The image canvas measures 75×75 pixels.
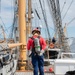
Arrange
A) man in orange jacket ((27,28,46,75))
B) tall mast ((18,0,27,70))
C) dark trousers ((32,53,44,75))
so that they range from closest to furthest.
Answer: man in orange jacket ((27,28,46,75))
dark trousers ((32,53,44,75))
tall mast ((18,0,27,70))

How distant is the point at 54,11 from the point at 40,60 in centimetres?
1703

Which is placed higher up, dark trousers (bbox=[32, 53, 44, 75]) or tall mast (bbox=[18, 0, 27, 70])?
tall mast (bbox=[18, 0, 27, 70])

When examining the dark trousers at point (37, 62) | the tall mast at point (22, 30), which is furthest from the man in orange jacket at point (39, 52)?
the tall mast at point (22, 30)

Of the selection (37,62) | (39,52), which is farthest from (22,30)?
(39,52)

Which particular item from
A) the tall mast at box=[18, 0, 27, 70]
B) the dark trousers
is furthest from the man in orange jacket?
the tall mast at box=[18, 0, 27, 70]

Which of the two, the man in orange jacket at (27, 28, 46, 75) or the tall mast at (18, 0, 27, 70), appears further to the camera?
the tall mast at (18, 0, 27, 70)

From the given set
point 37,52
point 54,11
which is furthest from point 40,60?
point 54,11

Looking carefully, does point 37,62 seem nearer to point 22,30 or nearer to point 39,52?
point 39,52

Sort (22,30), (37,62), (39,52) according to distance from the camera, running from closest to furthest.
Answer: (39,52), (37,62), (22,30)

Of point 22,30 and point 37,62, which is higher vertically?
point 22,30

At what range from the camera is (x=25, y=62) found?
39.3 feet

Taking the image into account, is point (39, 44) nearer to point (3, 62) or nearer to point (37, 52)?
point (37, 52)

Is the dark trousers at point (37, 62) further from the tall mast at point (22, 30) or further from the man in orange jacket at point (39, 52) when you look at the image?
the tall mast at point (22, 30)

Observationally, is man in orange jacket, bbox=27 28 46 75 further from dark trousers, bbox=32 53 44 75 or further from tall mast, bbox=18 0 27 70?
tall mast, bbox=18 0 27 70
